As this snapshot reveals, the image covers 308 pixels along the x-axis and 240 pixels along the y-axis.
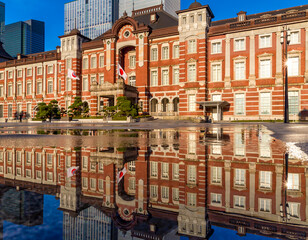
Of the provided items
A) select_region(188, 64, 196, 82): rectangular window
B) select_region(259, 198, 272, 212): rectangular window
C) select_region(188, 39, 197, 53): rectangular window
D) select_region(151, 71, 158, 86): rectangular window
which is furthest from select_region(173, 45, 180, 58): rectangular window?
select_region(259, 198, 272, 212): rectangular window

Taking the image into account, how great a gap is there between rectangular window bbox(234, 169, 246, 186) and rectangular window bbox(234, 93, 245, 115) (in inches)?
1061

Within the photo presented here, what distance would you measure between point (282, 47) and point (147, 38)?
17.2m

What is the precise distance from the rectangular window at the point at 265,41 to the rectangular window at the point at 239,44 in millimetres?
1863

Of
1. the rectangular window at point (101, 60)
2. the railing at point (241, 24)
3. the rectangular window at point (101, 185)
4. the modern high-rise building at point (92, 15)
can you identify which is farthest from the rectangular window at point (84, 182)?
the modern high-rise building at point (92, 15)

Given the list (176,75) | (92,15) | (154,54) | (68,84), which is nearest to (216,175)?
(176,75)

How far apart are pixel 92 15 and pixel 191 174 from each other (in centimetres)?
16247

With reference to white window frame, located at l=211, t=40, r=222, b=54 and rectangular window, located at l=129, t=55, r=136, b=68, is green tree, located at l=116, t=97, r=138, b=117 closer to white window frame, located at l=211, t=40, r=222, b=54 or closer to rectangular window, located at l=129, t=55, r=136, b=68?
rectangular window, located at l=129, t=55, r=136, b=68

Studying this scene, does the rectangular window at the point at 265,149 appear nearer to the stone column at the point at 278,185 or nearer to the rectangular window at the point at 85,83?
the stone column at the point at 278,185

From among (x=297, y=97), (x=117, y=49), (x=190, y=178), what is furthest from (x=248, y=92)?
(x=190, y=178)

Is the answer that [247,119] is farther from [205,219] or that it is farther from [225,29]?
[205,219]

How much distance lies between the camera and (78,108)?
3609 centimetres

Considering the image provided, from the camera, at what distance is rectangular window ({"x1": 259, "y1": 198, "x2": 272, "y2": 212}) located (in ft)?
5.60

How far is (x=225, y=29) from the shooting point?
2862 centimetres

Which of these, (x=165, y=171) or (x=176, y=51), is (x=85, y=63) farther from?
(x=165, y=171)
